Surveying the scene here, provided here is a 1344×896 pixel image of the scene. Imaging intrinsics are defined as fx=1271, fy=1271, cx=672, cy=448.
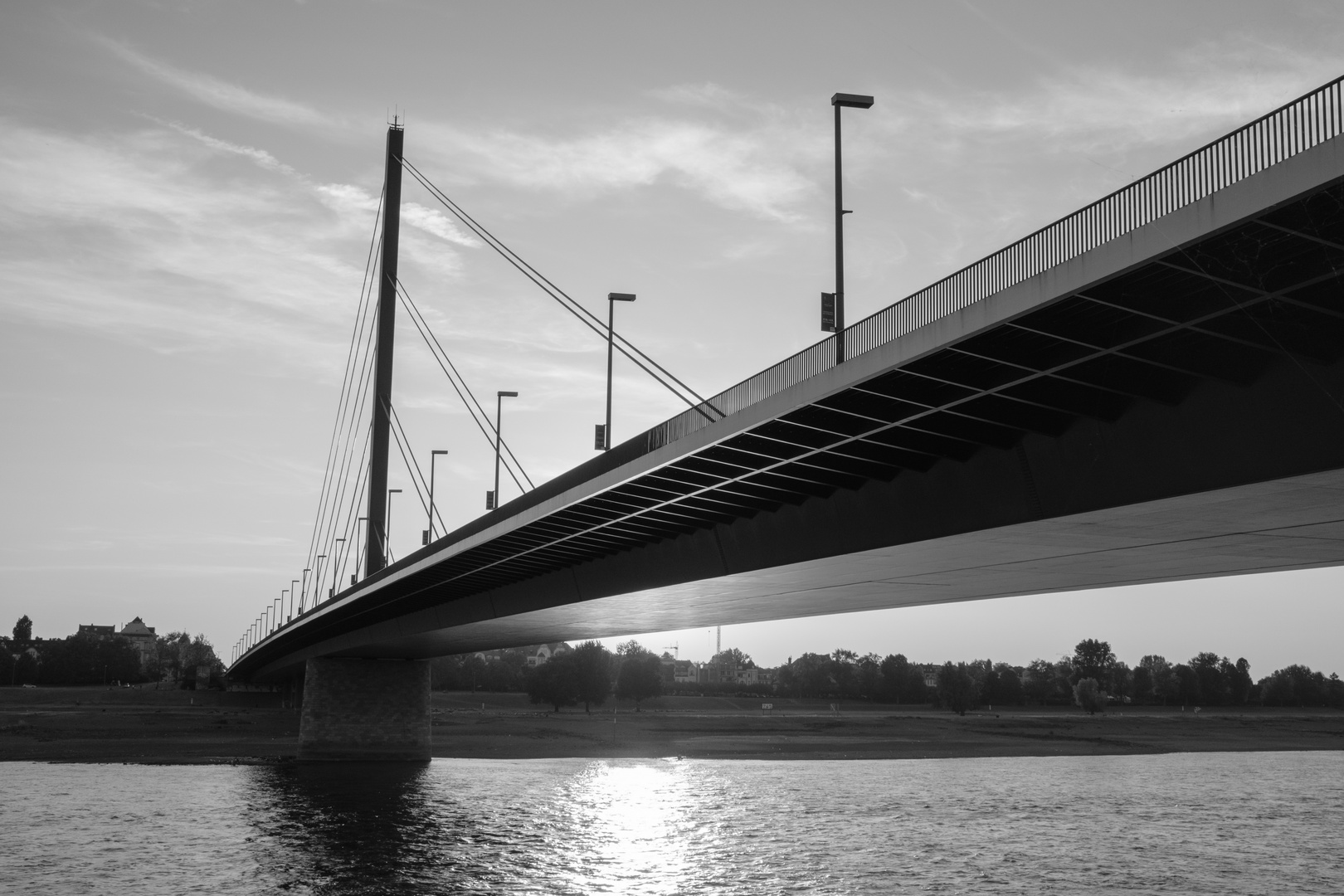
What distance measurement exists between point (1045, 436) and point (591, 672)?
11696cm

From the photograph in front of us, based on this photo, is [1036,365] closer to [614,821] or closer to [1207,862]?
[1207,862]

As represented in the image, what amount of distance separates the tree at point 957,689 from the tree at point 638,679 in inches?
1508

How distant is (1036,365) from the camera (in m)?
16.5

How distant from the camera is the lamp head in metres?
23.5

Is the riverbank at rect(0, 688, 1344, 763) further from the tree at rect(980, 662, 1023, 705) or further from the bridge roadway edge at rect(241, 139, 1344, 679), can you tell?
the bridge roadway edge at rect(241, 139, 1344, 679)

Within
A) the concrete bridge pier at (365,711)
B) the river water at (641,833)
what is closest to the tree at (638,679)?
the concrete bridge pier at (365,711)

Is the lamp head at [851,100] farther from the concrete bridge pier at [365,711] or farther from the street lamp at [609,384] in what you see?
the concrete bridge pier at [365,711]

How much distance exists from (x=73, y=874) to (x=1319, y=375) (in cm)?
2884

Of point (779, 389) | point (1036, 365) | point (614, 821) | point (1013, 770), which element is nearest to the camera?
point (1036, 365)

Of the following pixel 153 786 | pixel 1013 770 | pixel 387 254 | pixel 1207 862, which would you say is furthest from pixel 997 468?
pixel 1013 770

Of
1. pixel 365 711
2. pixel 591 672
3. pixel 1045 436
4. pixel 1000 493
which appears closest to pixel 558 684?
pixel 591 672

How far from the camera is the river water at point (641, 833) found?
3073 centimetres

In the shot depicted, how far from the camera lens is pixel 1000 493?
20234mm

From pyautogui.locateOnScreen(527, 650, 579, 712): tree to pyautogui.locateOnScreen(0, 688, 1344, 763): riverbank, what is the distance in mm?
2040
